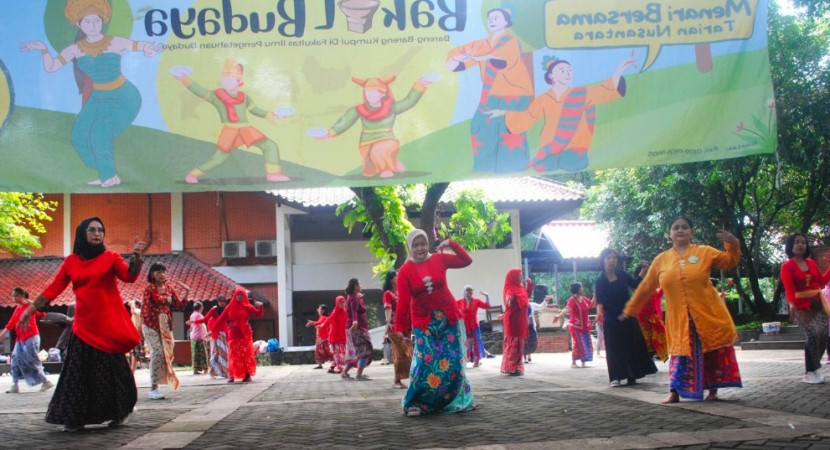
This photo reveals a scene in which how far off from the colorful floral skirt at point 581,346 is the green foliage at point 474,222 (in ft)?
12.9

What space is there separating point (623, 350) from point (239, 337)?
7.34 metres

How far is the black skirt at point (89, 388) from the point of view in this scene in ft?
23.0

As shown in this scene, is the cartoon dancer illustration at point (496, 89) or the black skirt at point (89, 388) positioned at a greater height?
the cartoon dancer illustration at point (496, 89)

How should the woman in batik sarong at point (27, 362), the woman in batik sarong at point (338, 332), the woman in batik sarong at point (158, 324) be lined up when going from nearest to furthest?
the woman in batik sarong at point (158, 324) < the woman in batik sarong at point (27, 362) < the woman in batik sarong at point (338, 332)

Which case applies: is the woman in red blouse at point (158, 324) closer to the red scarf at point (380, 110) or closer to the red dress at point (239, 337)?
the red dress at point (239, 337)

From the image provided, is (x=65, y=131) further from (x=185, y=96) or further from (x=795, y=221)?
(x=795, y=221)

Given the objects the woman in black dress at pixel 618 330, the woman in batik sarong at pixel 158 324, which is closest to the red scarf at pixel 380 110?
the woman in black dress at pixel 618 330

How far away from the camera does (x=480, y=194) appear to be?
59.4 ft

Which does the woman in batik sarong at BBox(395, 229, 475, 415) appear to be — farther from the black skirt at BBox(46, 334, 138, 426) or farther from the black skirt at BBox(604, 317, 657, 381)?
the black skirt at BBox(604, 317, 657, 381)

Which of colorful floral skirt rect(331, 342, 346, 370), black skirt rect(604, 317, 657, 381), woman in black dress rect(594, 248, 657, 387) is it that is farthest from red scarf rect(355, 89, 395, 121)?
colorful floral skirt rect(331, 342, 346, 370)

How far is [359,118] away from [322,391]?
201 inches

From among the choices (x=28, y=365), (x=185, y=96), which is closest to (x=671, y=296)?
→ (x=185, y=96)

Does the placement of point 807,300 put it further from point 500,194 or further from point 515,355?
point 500,194

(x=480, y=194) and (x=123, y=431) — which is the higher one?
(x=480, y=194)
